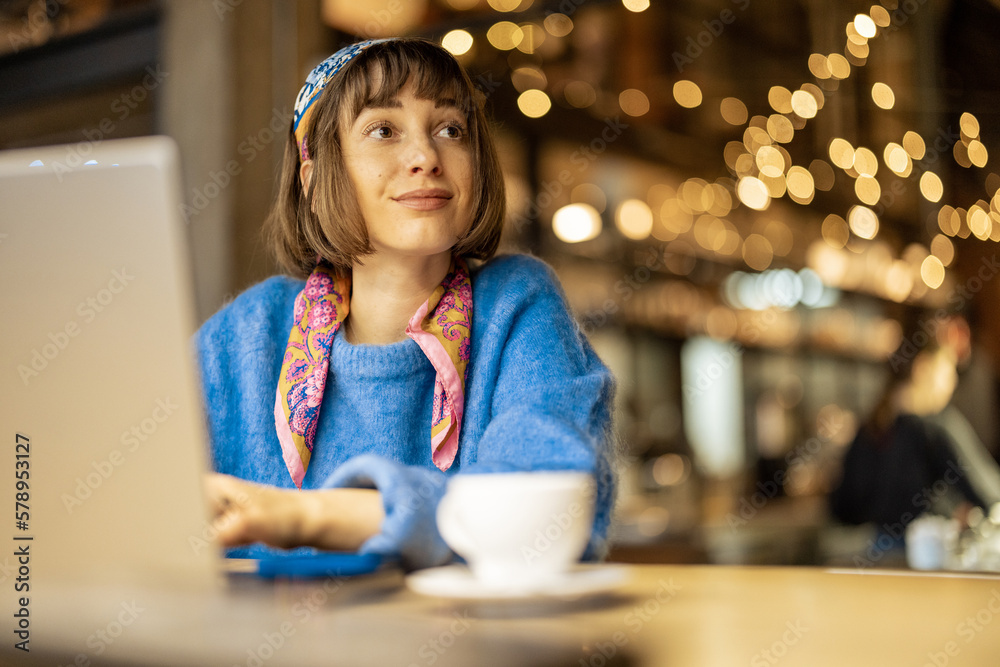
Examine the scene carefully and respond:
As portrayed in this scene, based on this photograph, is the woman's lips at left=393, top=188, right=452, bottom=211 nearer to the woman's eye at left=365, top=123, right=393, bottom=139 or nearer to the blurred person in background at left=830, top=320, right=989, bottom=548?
the woman's eye at left=365, top=123, right=393, bottom=139

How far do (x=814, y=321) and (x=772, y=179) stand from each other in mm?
917

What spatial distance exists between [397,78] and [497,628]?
65 cm

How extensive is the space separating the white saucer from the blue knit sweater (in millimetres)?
223

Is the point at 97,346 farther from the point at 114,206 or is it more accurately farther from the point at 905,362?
the point at 905,362

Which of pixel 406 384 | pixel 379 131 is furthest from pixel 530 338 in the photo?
pixel 379 131

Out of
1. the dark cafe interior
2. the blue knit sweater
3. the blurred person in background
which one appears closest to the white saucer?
the dark cafe interior

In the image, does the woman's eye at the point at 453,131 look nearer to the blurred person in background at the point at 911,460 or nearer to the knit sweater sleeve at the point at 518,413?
the knit sweater sleeve at the point at 518,413

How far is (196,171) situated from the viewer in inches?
101

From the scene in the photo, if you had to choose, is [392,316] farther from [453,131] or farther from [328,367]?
[453,131]

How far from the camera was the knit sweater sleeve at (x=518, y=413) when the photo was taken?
61 cm

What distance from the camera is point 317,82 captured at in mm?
958

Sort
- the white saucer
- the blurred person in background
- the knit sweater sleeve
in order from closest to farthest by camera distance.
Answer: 1. the white saucer
2. the knit sweater sleeve
3. the blurred person in background

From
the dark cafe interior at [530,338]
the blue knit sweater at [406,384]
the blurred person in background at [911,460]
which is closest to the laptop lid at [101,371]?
the dark cafe interior at [530,338]

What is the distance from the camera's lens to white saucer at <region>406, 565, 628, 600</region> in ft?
1.60
